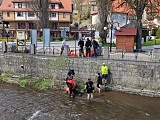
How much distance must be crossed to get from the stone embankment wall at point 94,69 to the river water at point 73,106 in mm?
1029

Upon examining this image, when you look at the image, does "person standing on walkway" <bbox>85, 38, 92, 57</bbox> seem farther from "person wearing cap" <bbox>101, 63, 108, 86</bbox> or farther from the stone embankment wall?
"person wearing cap" <bbox>101, 63, 108, 86</bbox>

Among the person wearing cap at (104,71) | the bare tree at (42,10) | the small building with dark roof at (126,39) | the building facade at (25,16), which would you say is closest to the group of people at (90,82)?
the person wearing cap at (104,71)

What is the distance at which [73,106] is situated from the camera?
15836 mm

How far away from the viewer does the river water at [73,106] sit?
46.6 feet

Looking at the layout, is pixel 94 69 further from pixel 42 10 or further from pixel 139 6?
pixel 42 10

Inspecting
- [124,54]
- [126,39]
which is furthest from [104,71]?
[126,39]

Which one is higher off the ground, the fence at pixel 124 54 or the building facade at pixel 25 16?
the building facade at pixel 25 16

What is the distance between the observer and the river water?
1420 cm

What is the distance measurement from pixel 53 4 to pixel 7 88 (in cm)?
4195

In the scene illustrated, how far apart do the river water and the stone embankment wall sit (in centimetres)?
103

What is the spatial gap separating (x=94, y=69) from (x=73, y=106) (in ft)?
15.3

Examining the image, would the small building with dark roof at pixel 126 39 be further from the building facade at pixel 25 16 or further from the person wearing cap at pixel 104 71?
the building facade at pixel 25 16

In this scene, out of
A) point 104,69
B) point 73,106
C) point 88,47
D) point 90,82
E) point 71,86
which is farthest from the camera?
point 88,47

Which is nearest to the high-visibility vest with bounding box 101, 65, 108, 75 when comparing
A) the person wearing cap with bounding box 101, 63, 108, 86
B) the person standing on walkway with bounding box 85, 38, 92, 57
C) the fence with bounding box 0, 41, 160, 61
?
the person wearing cap with bounding box 101, 63, 108, 86
